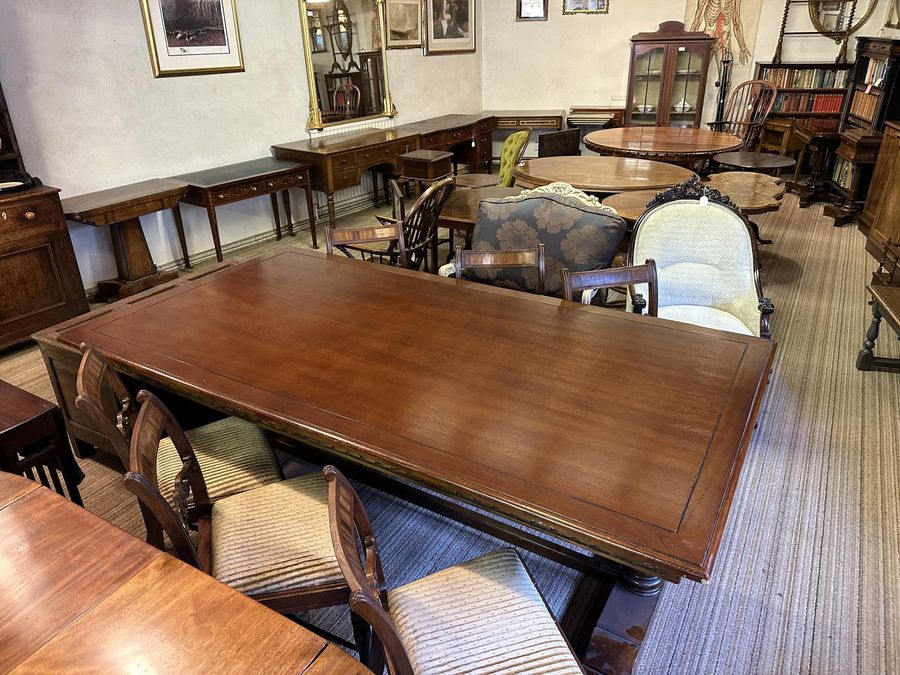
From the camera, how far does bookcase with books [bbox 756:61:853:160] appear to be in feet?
19.9

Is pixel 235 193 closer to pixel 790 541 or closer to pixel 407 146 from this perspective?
pixel 407 146

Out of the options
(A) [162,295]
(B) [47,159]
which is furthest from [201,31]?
(A) [162,295]

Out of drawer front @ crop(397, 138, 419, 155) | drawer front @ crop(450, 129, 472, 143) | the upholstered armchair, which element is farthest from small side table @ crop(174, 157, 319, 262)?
the upholstered armchair

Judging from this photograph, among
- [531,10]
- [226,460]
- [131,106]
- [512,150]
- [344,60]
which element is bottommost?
[226,460]

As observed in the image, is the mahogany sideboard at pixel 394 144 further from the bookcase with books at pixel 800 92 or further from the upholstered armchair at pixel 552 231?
the upholstered armchair at pixel 552 231

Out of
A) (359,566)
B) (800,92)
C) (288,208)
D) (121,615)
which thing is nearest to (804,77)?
(800,92)

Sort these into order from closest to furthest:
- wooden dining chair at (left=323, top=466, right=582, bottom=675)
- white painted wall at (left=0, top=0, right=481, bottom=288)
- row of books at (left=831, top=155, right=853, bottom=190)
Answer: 1. wooden dining chair at (left=323, top=466, right=582, bottom=675)
2. white painted wall at (left=0, top=0, right=481, bottom=288)
3. row of books at (left=831, top=155, right=853, bottom=190)

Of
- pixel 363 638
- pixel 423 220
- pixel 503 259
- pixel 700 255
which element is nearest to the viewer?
pixel 363 638

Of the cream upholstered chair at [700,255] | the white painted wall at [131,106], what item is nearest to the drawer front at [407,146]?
the white painted wall at [131,106]

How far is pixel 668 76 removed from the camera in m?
6.55

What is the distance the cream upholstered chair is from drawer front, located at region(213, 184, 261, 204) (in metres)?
2.84

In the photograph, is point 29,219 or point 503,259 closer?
point 503,259

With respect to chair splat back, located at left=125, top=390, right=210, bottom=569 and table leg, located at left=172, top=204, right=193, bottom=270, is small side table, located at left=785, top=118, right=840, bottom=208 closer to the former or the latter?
table leg, located at left=172, top=204, right=193, bottom=270

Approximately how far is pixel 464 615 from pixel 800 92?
695 centimetres
